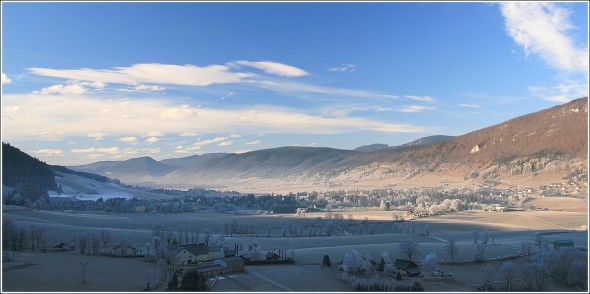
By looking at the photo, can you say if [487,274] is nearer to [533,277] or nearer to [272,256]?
[533,277]

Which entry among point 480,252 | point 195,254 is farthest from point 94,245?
point 480,252

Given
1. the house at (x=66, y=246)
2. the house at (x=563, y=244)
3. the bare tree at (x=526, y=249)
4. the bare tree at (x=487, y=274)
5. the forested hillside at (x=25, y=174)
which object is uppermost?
the forested hillside at (x=25, y=174)

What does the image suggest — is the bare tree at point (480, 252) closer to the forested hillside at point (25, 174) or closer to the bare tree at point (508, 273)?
the bare tree at point (508, 273)

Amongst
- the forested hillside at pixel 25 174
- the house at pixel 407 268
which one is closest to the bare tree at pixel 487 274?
the house at pixel 407 268

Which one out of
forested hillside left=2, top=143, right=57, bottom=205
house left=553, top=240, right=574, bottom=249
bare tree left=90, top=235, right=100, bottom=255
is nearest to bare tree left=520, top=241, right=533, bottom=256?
house left=553, top=240, right=574, bottom=249

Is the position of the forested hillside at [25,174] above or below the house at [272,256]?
above

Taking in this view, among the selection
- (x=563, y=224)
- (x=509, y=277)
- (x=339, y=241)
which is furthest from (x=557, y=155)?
(x=509, y=277)

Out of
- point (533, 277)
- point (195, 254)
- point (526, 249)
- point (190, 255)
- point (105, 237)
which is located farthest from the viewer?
point (105, 237)

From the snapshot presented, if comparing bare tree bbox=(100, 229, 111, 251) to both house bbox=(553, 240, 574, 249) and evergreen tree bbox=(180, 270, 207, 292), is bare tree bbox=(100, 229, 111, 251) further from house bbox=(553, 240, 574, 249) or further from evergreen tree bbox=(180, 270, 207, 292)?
house bbox=(553, 240, 574, 249)
